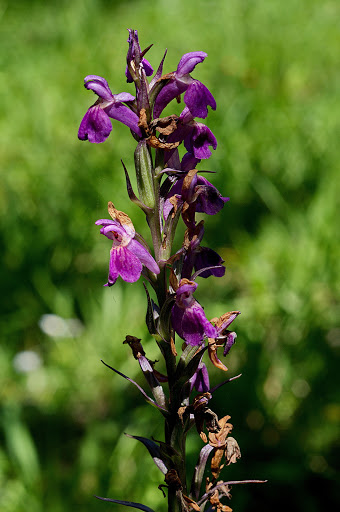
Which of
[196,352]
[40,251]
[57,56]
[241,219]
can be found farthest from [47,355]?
A: [57,56]

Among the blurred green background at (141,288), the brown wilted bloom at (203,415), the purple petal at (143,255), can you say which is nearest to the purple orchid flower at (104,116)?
the purple petal at (143,255)

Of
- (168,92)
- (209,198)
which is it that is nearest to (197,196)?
(209,198)

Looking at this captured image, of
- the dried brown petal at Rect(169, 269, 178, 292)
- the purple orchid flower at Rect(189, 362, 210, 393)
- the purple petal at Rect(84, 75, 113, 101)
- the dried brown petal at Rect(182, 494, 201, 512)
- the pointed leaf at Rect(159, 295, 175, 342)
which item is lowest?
the dried brown petal at Rect(182, 494, 201, 512)

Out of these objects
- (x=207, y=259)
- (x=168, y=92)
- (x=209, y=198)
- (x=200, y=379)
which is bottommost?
(x=200, y=379)

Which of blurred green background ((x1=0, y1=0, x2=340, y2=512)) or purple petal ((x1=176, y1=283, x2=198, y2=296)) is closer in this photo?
purple petal ((x1=176, y1=283, x2=198, y2=296))

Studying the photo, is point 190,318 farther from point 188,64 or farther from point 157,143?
point 188,64

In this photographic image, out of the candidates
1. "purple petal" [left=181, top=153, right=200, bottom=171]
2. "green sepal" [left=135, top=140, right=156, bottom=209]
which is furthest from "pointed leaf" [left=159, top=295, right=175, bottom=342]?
"purple petal" [left=181, top=153, right=200, bottom=171]

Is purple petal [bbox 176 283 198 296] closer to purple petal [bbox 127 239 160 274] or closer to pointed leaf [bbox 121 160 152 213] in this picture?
purple petal [bbox 127 239 160 274]
